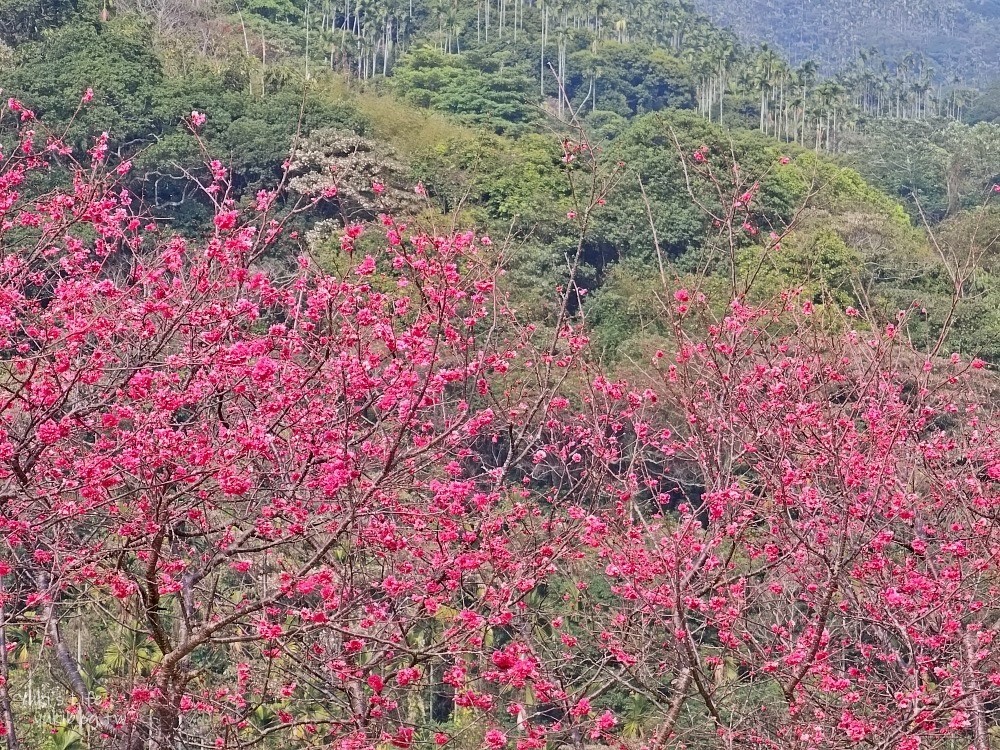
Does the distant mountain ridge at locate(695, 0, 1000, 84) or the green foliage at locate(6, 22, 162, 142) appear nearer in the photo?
the green foliage at locate(6, 22, 162, 142)

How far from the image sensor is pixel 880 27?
184000mm

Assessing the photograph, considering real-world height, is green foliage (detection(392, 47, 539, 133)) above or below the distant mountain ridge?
above

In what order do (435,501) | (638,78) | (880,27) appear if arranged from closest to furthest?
(435,501)
(638,78)
(880,27)

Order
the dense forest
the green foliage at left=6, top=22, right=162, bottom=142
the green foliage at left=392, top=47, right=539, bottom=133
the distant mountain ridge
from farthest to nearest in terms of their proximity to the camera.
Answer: the distant mountain ridge
the green foliage at left=392, top=47, right=539, bottom=133
the green foliage at left=6, top=22, right=162, bottom=142
the dense forest

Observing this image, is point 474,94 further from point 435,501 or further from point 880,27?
point 880,27

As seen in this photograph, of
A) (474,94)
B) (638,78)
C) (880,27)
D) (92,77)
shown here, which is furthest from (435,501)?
(880,27)

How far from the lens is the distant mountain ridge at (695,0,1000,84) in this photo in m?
177

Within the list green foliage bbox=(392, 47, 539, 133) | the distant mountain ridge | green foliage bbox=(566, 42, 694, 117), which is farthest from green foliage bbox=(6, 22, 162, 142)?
the distant mountain ridge

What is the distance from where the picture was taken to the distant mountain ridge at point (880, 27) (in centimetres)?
17675

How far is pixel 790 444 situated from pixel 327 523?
2552 mm

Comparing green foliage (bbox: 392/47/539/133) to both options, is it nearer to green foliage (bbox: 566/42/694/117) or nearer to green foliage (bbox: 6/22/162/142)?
green foliage (bbox: 566/42/694/117)

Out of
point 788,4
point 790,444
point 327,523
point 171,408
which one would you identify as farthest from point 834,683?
point 788,4

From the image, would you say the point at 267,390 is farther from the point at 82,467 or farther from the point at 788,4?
the point at 788,4

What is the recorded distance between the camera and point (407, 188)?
28.7 metres
